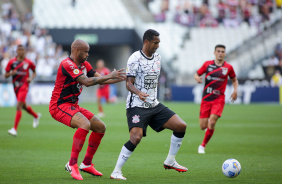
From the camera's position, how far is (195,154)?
1101 cm

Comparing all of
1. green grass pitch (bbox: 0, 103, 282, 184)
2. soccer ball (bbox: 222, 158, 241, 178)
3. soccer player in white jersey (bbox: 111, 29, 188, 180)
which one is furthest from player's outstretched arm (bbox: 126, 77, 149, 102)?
soccer ball (bbox: 222, 158, 241, 178)

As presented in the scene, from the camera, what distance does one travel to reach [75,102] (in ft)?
27.6

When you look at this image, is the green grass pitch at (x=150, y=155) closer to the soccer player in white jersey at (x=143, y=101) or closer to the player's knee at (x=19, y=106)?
the soccer player in white jersey at (x=143, y=101)

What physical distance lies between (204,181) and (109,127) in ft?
33.6

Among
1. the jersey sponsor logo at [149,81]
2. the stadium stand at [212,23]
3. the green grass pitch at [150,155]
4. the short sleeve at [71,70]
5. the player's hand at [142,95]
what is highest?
the stadium stand at [212,23]

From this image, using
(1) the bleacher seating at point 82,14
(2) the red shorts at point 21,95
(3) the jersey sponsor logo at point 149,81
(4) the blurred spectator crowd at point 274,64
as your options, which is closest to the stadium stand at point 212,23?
(4) the blurred spectator crowd at point 274,64

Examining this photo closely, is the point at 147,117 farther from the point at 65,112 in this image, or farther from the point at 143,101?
the point at 65,112

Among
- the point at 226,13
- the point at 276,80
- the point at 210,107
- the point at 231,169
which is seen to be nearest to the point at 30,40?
the point at 226,13

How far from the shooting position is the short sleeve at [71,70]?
26.0 ft

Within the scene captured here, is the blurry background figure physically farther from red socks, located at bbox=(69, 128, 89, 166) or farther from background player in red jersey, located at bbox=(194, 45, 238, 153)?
red socks, located at bbox=(69, 128, 89, 166)

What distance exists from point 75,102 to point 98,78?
87cm

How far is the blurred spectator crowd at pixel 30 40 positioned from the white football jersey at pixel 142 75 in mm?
25196

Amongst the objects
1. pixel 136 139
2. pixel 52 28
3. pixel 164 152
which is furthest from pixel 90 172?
pixel 52 28

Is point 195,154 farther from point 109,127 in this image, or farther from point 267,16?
point 267,16
